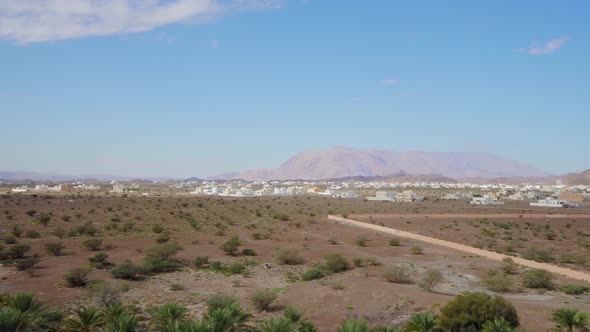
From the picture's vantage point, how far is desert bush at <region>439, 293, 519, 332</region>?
1351cm

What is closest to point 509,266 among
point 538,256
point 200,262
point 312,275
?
point 538,256

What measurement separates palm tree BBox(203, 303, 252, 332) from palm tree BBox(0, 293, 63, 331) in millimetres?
4258

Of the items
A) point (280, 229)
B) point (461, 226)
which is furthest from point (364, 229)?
point (461, 226)

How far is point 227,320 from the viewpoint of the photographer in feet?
42.3

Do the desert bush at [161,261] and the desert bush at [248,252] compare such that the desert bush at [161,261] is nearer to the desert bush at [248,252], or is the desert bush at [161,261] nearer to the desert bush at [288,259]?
the desert bush at [248,252]

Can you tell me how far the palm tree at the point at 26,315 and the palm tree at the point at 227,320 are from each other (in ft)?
14.0

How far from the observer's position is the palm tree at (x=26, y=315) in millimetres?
10914

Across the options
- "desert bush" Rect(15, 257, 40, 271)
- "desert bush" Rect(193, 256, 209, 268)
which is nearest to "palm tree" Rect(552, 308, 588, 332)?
"desert bush" Rect(193, 256, 209, 268)

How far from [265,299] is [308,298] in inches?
98.4

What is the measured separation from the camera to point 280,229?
161 ft

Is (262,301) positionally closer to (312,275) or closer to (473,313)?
(312,275)

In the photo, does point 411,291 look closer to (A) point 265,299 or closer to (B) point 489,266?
(A) point 265,299

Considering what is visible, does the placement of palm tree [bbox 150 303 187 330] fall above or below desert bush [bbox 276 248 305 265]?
above

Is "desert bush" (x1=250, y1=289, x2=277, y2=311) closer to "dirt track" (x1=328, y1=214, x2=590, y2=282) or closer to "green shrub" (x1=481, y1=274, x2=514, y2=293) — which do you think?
"green shrub" (x1=481, y1=274, x2=514, y2=293)
